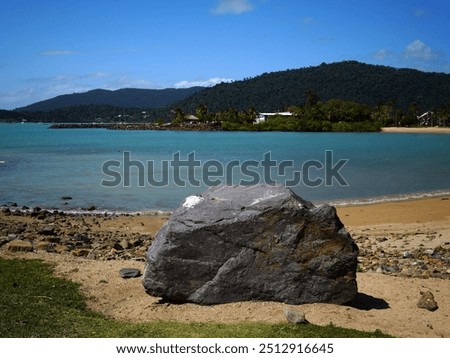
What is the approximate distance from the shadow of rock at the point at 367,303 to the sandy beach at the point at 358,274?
0.7 inches

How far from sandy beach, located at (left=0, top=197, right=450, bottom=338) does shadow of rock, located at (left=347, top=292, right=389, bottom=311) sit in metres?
0.02

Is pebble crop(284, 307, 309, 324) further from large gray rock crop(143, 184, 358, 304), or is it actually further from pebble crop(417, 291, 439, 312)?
pebble crop(417, 291, 439, 312)

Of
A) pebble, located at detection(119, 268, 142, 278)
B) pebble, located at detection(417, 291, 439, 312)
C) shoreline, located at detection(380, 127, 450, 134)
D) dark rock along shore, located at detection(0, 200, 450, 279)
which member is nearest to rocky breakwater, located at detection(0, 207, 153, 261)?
dark rock along shore, located at detection(0, 200, 450, 279)

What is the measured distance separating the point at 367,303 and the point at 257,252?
1963 mm

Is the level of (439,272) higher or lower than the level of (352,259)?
lower

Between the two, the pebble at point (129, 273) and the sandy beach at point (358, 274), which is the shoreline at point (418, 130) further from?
the pebble at point (129, 273)

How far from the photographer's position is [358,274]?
10172 millimetres

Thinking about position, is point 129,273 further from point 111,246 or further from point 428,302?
point 428,302

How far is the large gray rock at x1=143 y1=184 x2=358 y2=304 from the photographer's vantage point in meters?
7.71

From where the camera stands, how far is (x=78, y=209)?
2205cm

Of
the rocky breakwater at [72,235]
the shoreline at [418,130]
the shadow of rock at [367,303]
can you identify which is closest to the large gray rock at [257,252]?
Result: the shadow of rock at [367,303]

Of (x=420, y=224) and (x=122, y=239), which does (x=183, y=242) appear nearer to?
(x=122, y=239)
